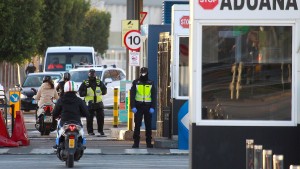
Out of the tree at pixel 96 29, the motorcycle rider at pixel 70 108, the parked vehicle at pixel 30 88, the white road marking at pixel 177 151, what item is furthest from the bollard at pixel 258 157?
the tree at pixel 96 29

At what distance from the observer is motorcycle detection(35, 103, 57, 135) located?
1177 inches

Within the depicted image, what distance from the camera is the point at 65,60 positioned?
52.8 m

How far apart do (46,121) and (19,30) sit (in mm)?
31946

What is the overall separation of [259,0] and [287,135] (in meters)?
1.69

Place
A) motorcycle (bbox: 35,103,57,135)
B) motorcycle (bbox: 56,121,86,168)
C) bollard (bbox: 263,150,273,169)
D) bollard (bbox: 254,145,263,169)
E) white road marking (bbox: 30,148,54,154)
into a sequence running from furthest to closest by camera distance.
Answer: motorcycle (bbox: 35,103,57,135) < white road marking (bbox: 30,148,54,154) < motorcycle (bbox: 56,121,86,168) < bollard (bbox: 254,145,263,169) < bollard (bbox: 263,150,273,169)

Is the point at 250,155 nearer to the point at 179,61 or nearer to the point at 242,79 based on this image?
the point at 242,79

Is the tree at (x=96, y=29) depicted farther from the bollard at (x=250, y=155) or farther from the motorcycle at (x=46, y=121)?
the bollard at (x=250, y=155)

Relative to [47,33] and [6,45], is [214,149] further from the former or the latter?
[47,33]

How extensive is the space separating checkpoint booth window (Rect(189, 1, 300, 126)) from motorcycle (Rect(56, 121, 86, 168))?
6.38 meters

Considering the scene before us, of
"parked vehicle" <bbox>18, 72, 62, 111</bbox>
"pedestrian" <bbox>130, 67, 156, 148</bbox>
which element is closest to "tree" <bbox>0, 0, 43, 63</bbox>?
"parked vehicle" <bbox>18, 72, 62, 111</bbox>

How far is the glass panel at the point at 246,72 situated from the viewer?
14.5 m

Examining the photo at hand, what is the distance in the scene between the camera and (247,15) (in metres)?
14.4

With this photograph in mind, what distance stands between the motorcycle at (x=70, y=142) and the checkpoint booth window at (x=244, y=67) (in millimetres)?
6383

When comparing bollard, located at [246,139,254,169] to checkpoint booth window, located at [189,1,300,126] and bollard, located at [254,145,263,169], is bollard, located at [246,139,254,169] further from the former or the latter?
checkpoint booth window, located at [189,1,300,126]
